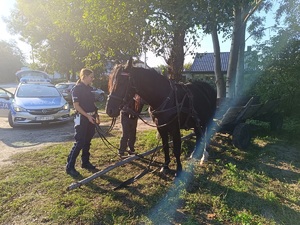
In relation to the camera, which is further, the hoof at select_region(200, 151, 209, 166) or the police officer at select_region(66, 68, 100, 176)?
the hoof at select_region(200, 151, 209, 166)

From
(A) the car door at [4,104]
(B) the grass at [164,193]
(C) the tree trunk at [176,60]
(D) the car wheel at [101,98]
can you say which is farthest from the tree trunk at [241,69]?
(D) the car wheel at [101,98]

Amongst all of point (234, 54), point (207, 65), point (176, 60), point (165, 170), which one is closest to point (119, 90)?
point (165, 170)

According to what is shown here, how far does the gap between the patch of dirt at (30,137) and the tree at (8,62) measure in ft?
189

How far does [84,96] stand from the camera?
13.9 ft

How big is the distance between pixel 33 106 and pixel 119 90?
248 inches

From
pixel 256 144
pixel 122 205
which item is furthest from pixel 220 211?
pixel 256 144

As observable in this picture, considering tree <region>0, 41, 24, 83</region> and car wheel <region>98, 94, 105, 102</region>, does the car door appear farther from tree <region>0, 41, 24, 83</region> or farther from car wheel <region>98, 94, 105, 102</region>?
tree <region>0, 41, 24, 83</region>

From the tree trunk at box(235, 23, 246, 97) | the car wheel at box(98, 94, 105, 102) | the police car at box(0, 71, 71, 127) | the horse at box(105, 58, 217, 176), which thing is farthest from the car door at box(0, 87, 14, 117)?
the car wheel at box(98, 94, 105, 102)

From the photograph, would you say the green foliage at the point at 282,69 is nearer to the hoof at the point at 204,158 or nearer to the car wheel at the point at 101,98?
the hoof at the point at 204,158

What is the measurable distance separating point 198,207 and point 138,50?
5699 mm

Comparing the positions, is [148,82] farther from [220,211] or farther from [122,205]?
[220,211]

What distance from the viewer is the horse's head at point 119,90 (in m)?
3.38

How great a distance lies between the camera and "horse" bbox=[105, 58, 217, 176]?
3.43 metres

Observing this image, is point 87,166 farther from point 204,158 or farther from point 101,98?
point 101,98
